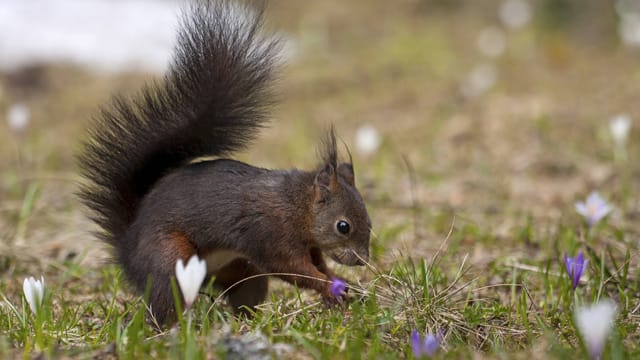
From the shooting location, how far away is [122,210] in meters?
3.60

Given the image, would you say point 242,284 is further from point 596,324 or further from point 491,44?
→ point 491,44

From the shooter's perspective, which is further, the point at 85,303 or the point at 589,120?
the point at 589,120

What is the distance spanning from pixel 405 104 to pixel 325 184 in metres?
5.83

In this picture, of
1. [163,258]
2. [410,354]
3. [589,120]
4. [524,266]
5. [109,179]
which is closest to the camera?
[410,354]

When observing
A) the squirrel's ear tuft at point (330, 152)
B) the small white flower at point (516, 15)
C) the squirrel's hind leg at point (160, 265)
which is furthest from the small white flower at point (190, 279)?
the small white flower at point (516, 15)

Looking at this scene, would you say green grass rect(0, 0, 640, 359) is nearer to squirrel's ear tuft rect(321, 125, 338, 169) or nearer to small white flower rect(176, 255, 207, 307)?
small white flower rect(176, 255, 207, 307)

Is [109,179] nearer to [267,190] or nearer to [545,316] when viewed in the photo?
[267,190]

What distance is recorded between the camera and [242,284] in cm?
352

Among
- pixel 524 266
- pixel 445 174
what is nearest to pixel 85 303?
pixel 524 266

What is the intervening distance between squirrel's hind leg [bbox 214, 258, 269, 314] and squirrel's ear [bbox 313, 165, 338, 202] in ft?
1.19

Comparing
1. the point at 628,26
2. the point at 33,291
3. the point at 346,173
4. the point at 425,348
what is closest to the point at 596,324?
the point at 425,348

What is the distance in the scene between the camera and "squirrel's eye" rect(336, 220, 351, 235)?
3.33 metres

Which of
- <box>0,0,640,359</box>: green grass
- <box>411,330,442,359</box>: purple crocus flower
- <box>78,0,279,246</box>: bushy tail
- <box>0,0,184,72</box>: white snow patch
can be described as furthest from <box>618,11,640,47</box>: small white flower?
<box>411,330,442,359</box>: purple crocus flower

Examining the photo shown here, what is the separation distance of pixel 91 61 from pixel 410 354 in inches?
345
